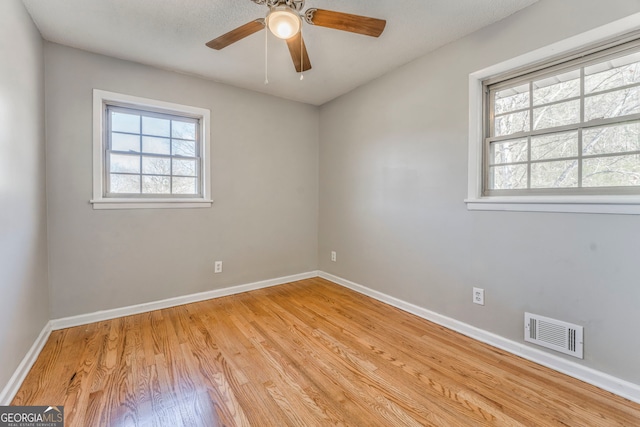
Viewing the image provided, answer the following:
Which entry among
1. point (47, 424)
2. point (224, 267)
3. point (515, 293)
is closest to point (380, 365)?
point (515, 293)

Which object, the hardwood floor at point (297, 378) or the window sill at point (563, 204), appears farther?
the window sill at point (563, 204)

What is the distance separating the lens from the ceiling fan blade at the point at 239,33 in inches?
67.0

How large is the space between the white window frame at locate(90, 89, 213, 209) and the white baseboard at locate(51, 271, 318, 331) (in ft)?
3.22

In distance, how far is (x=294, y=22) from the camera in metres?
1.52

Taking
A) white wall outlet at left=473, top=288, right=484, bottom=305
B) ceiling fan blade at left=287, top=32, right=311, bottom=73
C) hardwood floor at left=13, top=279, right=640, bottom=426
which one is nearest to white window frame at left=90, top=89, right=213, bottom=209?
hardwood floor at left=13, top=279, right=640, bottom=426

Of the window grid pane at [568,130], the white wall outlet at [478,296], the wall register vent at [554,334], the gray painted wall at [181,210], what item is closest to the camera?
the window grid pane at [568,130]

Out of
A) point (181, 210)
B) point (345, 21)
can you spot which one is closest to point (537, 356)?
point (345, 21)

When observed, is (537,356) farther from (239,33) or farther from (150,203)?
(150,203)

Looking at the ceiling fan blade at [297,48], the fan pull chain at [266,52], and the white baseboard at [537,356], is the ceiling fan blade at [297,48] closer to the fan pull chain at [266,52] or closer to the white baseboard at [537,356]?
the fan pull chain at [266,52]

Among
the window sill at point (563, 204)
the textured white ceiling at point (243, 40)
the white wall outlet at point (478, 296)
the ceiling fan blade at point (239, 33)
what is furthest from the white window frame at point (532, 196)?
the ceiling fan blade at point (239, 33)

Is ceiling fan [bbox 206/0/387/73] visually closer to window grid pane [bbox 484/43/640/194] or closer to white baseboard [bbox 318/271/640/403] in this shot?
window grid pane [bbox 484/43/640/194]

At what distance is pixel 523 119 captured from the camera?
204 centimetres

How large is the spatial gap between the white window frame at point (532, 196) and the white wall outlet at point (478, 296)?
2.18 ft

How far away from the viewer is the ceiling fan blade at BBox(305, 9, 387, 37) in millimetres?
1620
